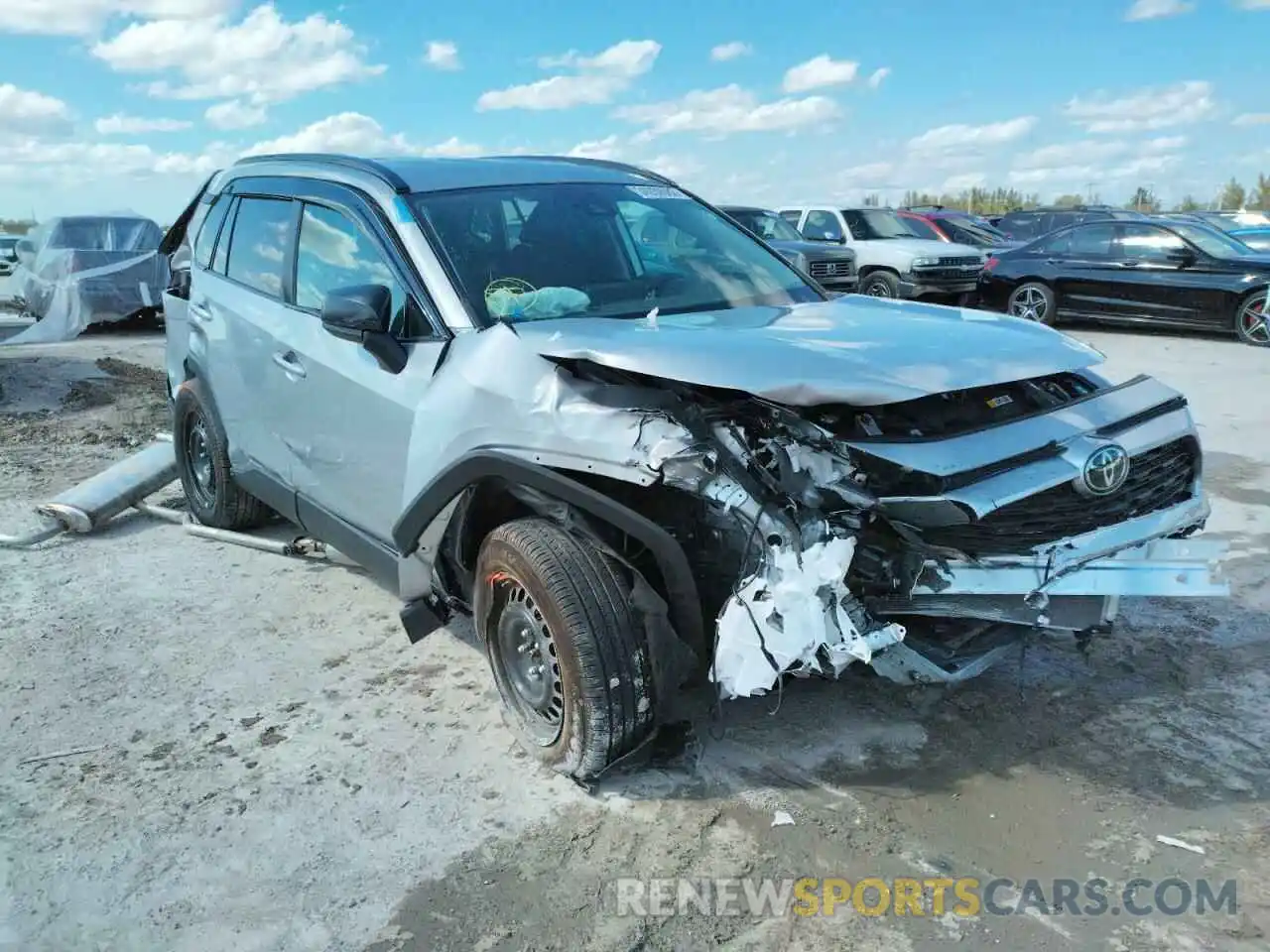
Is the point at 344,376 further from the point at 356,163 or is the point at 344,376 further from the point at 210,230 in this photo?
the point at 210,230

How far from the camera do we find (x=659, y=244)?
168 inches

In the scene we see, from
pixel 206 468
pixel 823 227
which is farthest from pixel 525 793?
pixel 823 227

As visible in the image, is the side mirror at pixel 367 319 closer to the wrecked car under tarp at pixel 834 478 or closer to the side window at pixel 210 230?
the wrecked car under tarp at pixel 834 478

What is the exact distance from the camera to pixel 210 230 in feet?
17.7

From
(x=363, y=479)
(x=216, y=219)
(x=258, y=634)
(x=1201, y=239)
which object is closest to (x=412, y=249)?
(x=363, y=479)

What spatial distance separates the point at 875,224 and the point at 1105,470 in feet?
45.4

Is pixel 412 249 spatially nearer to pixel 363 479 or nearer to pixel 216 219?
pixel 363 479

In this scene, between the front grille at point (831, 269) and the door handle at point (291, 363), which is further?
the front grille at point (831, 269)

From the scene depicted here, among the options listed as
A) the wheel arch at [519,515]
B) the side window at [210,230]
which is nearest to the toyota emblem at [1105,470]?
the wheel arch at [519,515]

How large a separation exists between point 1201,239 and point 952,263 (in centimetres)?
333

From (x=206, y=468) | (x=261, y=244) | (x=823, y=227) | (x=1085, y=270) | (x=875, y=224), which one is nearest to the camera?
(x=261, y=244)

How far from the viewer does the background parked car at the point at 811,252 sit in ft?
48.5

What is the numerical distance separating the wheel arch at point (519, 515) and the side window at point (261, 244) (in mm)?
1644

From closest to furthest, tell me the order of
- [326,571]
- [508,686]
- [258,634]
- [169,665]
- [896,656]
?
[896,656] → [508,686] → [169,665] → [258,634] → [326,571]
